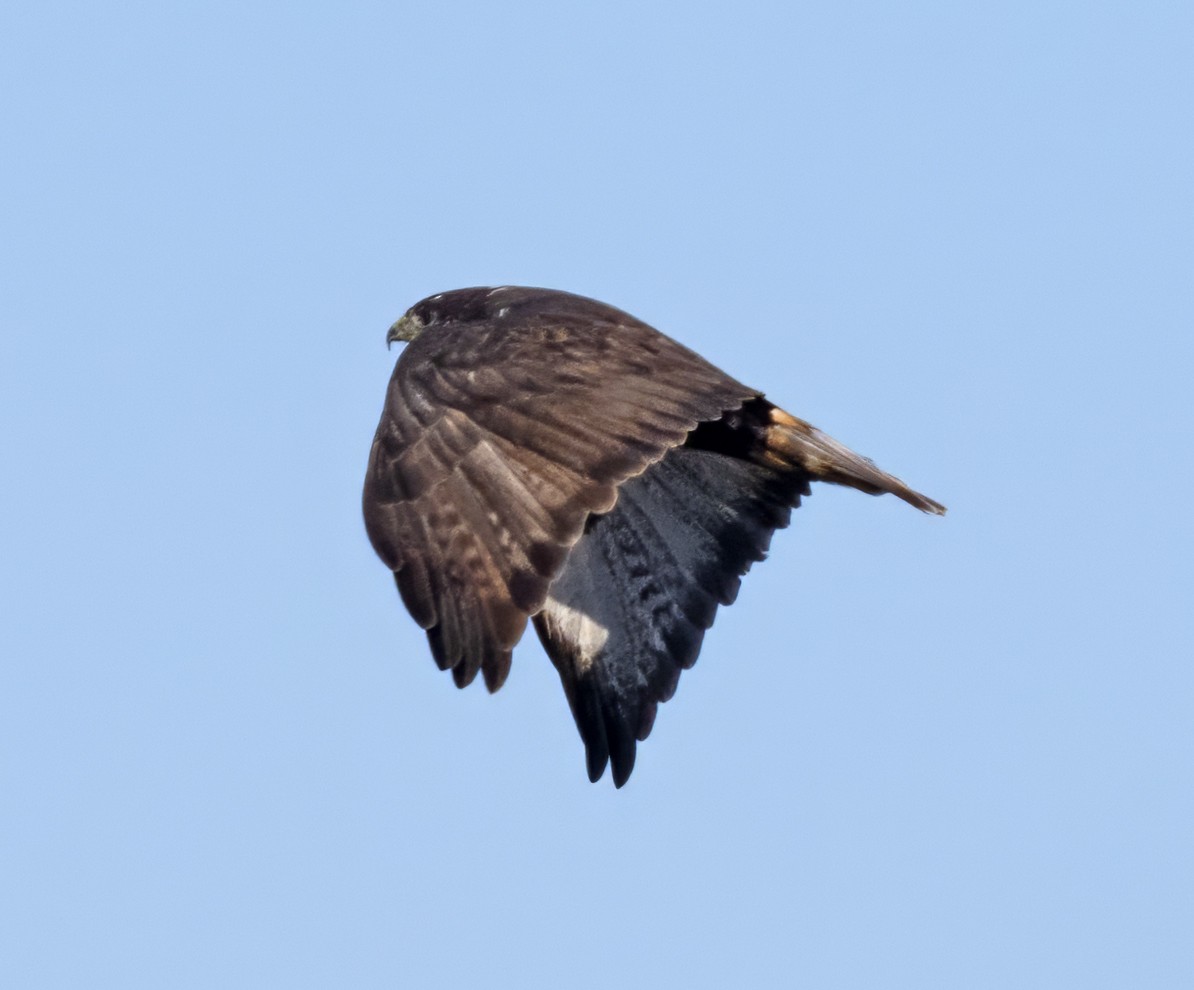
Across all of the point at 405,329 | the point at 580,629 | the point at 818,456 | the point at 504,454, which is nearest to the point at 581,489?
the point at 504,454

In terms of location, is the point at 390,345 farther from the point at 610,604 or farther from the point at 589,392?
the point at 589,392

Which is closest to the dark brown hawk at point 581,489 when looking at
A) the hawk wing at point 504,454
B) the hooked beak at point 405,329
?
the hawk wing at point 504,454

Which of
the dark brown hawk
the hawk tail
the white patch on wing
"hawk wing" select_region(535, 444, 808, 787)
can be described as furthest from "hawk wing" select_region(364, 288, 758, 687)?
the white patch on wing

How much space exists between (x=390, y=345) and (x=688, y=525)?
2974 mm

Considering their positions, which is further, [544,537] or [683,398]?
[683,398]

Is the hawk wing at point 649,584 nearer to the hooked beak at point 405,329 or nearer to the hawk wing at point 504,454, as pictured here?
the hawk wing at point 504,454

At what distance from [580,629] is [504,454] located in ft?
7.68

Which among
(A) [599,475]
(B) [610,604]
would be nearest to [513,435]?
A: (A) [599,475]

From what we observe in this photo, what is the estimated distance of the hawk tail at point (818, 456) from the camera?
10.4 m

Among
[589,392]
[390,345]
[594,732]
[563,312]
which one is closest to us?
[589,392]

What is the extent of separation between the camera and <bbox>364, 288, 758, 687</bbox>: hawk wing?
885cm

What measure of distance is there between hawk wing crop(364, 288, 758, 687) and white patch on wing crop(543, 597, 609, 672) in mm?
1730

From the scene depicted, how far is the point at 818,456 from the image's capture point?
10.6 m

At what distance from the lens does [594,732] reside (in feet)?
36.9
